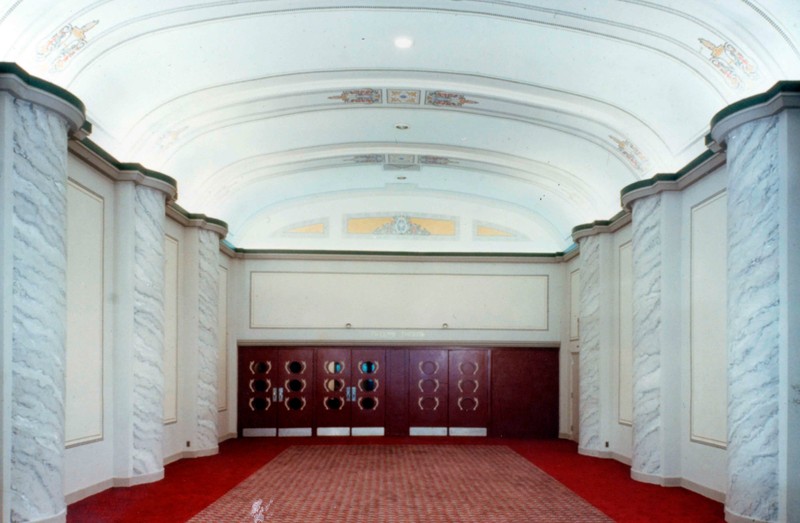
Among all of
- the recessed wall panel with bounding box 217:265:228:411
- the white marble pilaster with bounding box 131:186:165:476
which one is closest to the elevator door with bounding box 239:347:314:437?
the recessed wall panel with bounding box 217:265:228:411

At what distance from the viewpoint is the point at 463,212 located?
1583 cm

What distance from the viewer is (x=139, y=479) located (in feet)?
29.9

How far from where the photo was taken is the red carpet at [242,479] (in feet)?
24.5

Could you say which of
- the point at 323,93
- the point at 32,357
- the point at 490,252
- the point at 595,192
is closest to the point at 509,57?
the point at 323,93

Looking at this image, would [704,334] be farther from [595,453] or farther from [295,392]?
[295,392]

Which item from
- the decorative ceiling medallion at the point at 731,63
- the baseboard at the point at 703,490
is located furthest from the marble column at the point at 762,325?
the baseboard at the point at 703,490

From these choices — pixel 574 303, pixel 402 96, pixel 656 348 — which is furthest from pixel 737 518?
pixel 574 303

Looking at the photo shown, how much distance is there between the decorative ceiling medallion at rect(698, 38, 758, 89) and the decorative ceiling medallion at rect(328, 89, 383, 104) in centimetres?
424

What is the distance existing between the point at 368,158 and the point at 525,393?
5.96 metres

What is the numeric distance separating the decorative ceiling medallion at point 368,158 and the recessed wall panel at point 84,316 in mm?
5331

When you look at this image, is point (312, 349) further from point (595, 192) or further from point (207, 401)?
point (595, 192)

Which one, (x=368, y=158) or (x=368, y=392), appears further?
(x=368, y=392)

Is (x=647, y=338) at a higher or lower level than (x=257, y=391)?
higher

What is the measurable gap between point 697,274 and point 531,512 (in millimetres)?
3726
